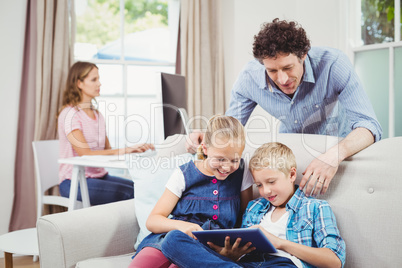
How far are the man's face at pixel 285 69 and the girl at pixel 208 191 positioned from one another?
0.27m

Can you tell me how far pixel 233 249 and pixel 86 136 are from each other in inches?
68.8

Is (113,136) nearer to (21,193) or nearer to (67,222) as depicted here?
(21,193)

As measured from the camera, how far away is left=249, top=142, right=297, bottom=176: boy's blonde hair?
4.86 ft

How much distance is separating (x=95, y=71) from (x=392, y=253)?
7.43 ft

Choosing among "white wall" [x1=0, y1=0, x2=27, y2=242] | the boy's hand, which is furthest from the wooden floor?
the boy's hand

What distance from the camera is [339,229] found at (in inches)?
58.6

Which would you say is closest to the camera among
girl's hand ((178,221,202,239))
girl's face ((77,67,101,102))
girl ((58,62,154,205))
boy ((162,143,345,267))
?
boy ((162,143,345,267))

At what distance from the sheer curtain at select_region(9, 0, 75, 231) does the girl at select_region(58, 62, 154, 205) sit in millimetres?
237

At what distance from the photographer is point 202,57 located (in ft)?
11.9

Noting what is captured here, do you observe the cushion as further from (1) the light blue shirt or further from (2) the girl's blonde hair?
(1) the light blue shirt

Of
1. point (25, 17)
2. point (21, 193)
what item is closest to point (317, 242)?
point (21, 193)

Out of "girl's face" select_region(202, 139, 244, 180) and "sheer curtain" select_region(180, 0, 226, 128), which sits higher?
"sheer curtain" select_region(180, 0, 226, 128)

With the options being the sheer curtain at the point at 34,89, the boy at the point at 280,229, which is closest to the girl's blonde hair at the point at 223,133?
the boy at the point at 280,229

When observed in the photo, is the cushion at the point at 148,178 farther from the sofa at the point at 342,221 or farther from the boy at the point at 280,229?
the boy at the point at 280,229
